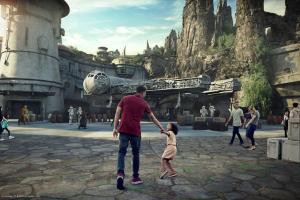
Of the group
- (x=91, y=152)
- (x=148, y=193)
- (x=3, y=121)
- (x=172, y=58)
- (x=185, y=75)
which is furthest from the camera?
(x=172, y=58)

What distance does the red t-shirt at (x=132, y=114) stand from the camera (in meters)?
4.48

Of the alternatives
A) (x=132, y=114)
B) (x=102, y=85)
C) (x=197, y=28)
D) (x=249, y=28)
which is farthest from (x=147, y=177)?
(x=197, y=28)

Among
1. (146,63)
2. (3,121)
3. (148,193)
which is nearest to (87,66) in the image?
(146,63)

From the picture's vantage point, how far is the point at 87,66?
4856 centimetres

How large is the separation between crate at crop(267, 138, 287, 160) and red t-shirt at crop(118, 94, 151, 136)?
4.42 metres

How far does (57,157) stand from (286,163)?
5.99 metres

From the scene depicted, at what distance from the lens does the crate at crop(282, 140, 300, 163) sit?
6.43 m

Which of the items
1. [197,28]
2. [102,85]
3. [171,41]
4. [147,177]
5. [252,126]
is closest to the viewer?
[147,177]

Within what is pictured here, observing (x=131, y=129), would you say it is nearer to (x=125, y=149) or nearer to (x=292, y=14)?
(x=125, y=149)

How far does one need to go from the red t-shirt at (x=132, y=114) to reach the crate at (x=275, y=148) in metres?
4.42

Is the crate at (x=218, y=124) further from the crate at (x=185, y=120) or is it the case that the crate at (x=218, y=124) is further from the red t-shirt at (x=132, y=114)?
the red t-shirt at (x=132, y=114)

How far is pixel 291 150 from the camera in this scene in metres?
6.64

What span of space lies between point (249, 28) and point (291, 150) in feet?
129

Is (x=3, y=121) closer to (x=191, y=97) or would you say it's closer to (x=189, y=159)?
(x=189, y=159)
